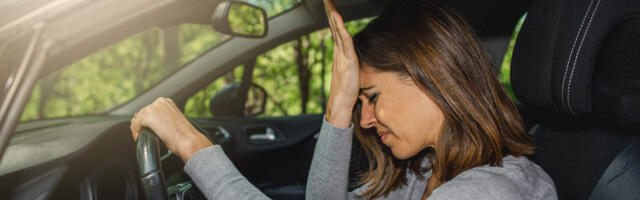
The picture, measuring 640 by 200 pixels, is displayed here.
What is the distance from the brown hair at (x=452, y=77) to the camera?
1.18 metres

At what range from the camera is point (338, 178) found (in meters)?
1.33

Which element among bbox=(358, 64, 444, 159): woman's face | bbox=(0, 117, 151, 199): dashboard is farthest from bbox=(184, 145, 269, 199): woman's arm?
bbox=(358, 64, 444, 159): woman's face

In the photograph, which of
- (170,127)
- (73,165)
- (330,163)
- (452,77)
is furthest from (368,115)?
(73,165)

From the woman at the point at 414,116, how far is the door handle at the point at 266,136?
1.14 metres

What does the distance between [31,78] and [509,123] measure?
1154mm

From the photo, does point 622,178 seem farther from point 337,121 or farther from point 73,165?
point 73,165

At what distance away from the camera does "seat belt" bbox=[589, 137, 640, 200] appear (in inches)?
43.7

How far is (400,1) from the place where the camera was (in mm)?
1411

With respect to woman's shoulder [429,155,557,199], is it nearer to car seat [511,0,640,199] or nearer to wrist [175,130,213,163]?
car seat [511,0,640,199]

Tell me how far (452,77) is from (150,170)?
2.48 ft

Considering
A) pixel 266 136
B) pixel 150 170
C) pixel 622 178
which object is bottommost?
pixel 266 136

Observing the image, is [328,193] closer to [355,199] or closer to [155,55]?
[355,199]

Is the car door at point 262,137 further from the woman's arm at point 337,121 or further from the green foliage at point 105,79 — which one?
the green foliage at point 105,79

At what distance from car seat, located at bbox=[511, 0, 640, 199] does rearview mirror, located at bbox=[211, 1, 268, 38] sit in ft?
3.30
